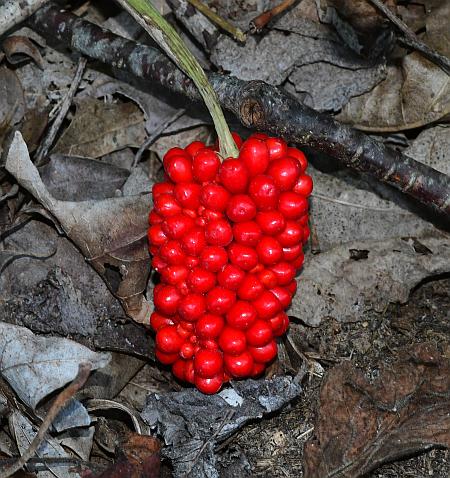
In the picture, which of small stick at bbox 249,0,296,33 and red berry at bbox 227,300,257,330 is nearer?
red berry at bbox 227,300,257,330

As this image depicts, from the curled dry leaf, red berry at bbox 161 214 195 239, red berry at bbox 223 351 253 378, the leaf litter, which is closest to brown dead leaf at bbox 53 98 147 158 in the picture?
the leaf litter

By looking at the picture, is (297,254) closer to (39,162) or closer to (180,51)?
(180,51)

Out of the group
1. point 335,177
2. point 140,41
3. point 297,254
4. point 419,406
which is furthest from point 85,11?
point 419,406

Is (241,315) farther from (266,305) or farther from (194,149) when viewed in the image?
(194,149)

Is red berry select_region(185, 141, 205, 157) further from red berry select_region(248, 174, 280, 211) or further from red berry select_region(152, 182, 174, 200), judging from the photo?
red berry select_region(248, 174, 280, 211)

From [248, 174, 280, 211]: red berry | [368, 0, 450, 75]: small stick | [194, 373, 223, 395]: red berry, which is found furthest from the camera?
[368, 0, 450, 75]: small stick

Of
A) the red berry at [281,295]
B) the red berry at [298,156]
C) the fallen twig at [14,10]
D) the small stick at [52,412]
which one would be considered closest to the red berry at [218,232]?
the red berry at [281,295]

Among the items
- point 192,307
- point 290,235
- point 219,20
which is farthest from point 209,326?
point 219,20
